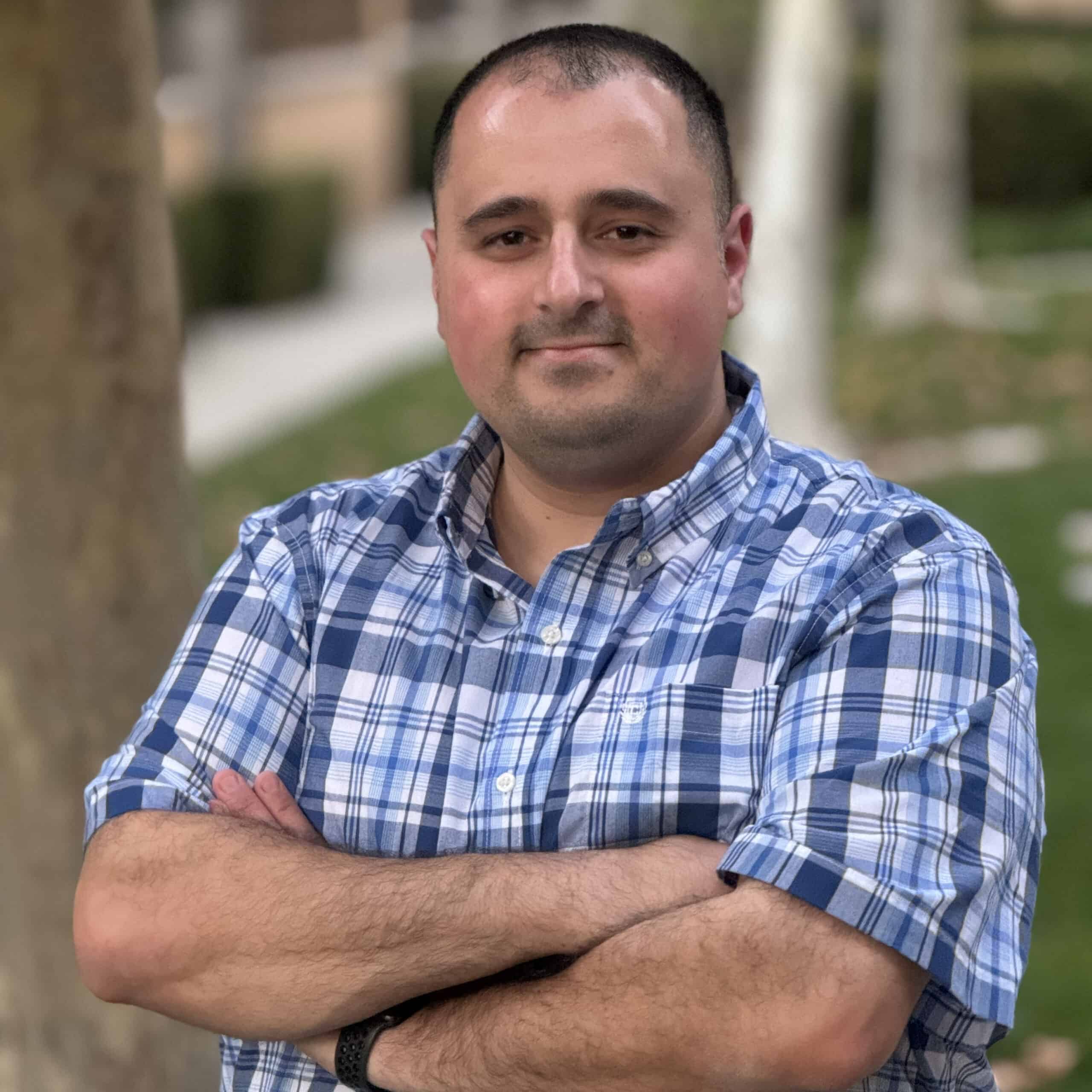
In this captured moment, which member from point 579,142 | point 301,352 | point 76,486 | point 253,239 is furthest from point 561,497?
point 253,239

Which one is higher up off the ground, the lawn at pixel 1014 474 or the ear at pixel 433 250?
the ear at pixel 433 250

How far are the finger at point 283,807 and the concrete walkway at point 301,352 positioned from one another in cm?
799

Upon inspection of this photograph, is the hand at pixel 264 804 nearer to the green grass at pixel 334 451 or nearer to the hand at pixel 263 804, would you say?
the hand at pixel 263 804

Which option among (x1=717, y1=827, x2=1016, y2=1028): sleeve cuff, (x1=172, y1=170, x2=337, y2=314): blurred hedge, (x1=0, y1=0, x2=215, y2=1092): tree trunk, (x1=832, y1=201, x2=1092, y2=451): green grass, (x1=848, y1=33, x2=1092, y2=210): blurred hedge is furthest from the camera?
(x1=848, y1=33, x2=1092, y2=210): blurred hedge

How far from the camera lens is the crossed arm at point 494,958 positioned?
1842mm

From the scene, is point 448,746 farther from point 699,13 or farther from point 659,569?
point 699,13

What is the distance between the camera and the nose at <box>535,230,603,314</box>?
2.16m

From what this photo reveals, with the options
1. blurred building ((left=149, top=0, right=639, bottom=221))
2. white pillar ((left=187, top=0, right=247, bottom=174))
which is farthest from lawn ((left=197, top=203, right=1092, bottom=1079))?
white pillar ((left=187, top=0, right=247, bottom=174))

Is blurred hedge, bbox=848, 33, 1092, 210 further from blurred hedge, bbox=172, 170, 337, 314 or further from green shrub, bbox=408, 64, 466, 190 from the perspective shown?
blurred hedge, bbox=172, 170, 337, 314

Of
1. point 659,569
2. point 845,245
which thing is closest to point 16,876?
point 659,569

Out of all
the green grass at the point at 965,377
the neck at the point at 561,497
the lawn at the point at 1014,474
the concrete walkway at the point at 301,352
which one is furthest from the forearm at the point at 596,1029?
the concrete walkway at the point at 301,352

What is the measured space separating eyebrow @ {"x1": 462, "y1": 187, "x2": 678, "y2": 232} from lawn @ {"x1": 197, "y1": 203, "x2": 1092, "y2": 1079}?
8.06 ft

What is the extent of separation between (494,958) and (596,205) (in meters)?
0.97

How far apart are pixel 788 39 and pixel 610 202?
8.21 metres
